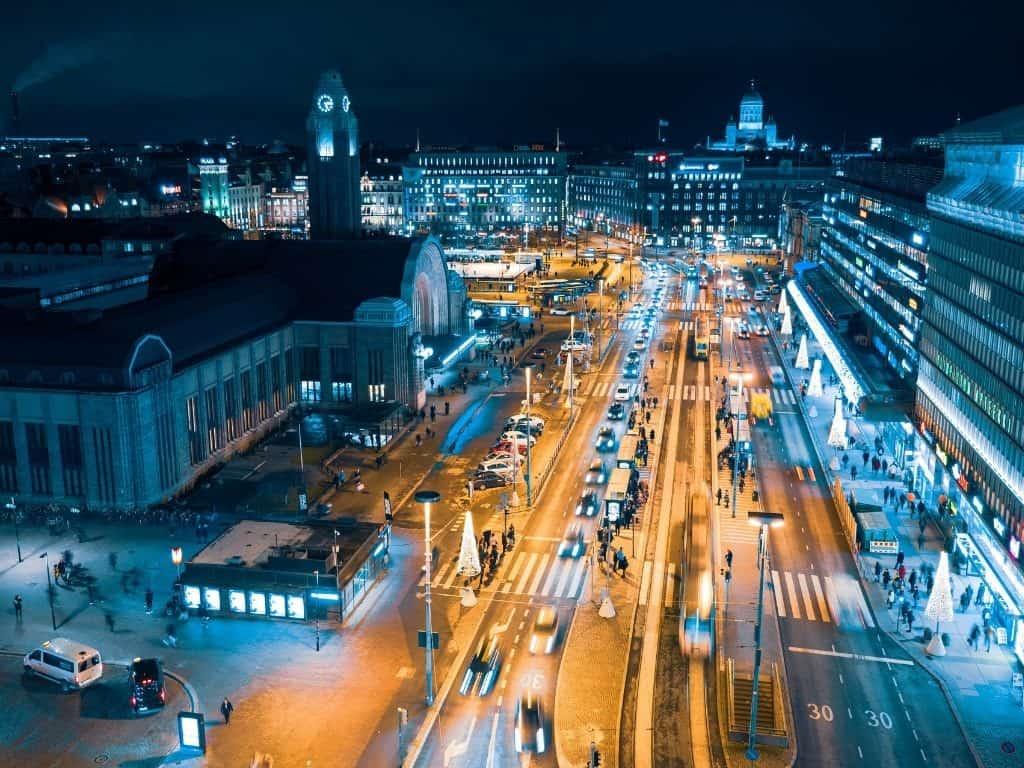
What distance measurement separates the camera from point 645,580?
5612cm

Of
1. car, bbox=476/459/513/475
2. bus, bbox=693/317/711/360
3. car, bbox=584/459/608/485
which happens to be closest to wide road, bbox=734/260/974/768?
car, bbox=584/459/608/485

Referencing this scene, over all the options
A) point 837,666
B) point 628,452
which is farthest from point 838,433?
point 837,666

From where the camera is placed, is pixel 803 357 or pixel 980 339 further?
pixel 803 357

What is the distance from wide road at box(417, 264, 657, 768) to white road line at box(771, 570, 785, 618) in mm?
10001

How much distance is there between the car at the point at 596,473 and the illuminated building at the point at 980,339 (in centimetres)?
2283

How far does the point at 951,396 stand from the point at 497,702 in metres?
38.4

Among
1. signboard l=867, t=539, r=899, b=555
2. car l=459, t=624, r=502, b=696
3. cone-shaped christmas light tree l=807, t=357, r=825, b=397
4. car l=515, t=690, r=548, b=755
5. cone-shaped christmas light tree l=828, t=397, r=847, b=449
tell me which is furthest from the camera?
cone-shaped christmas light tree l=807, t=357, r=825, b=397

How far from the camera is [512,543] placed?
61312 mm

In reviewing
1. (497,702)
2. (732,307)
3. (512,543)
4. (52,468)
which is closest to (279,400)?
(52,468)

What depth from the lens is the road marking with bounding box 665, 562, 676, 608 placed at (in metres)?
53.1

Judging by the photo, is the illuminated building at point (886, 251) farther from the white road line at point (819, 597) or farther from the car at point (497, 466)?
the car at point (497, 466)

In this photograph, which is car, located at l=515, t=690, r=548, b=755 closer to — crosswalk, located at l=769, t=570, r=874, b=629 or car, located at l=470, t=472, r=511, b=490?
crosswalk, located at l=769, t=570, r=874, b=629

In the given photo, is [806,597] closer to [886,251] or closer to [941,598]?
[941,598]

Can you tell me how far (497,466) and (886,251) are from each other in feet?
155
